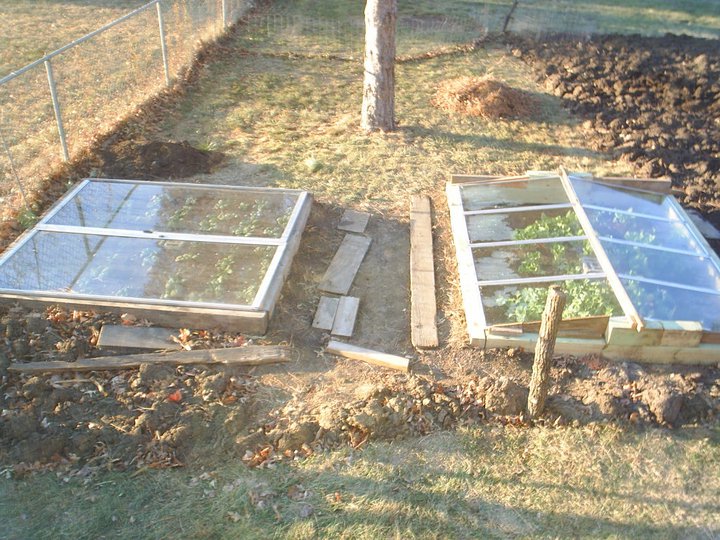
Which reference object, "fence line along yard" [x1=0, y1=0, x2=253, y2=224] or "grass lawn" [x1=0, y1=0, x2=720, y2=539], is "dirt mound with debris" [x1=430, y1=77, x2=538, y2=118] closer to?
"fence line along yard" [x1=0, y1=0, x2=253, y2=224]

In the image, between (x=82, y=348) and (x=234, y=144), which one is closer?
(x=82, y=348)

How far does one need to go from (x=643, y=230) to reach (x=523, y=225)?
1.25 metres

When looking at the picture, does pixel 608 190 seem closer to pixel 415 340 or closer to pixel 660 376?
pixel 660 376

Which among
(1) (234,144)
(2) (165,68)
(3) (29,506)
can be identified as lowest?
(3) (29,506)

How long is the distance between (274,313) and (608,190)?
421 cm

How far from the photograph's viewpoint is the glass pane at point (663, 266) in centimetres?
600

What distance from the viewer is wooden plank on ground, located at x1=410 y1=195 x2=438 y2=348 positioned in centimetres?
579

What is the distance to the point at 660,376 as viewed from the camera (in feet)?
17.6

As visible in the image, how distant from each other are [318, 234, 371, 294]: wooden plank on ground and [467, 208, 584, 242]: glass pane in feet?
3.94

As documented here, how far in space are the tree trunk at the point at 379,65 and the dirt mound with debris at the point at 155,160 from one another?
233cm

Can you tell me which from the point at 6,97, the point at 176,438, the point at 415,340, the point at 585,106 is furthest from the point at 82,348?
the point at 585,106

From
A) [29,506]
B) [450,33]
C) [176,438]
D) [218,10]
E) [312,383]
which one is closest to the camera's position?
[29,506]

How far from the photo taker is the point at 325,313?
19.8 ft

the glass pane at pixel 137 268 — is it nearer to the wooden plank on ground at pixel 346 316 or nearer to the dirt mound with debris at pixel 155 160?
the wooden plank on ground at pixel 346 316
